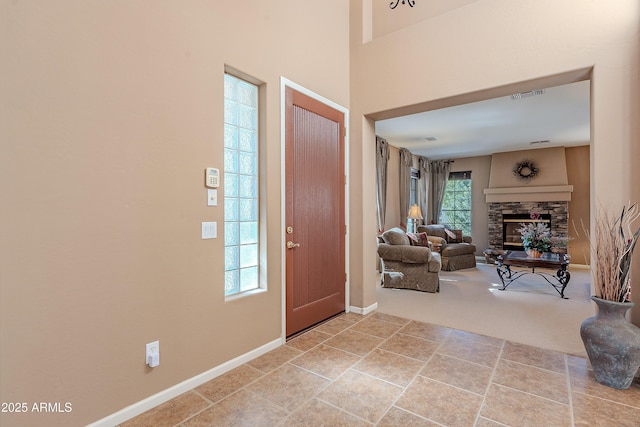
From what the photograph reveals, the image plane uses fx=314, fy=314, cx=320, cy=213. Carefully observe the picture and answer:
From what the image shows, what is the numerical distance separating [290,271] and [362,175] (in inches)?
Result: 58.1

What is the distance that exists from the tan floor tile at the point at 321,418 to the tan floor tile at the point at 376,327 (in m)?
1.27

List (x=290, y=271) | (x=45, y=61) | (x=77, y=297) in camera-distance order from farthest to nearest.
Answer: (x=290, y=271)
(x=77, y=297)
(x=45, y=61)

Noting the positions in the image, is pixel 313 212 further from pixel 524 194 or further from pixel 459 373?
pixel 524 194

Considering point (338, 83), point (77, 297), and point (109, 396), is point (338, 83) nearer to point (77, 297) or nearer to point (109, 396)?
point (77, 297)

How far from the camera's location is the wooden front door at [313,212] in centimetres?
299

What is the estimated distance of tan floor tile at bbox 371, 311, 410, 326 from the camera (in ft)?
11.4

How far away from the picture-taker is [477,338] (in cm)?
306

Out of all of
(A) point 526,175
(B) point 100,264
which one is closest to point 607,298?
(B) point 100,264

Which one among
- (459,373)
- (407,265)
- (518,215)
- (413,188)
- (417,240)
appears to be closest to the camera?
(459,373)

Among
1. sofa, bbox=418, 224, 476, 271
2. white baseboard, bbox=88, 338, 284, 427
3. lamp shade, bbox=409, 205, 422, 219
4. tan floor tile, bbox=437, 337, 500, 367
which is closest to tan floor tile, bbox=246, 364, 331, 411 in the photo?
white baseboard, bbox=88, 338, 284, 427

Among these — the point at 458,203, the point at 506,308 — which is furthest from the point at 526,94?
the point at 458,203

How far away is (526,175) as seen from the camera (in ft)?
26.2

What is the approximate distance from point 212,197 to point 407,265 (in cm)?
361

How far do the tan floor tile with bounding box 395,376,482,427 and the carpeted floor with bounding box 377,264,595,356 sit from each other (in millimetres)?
1299
